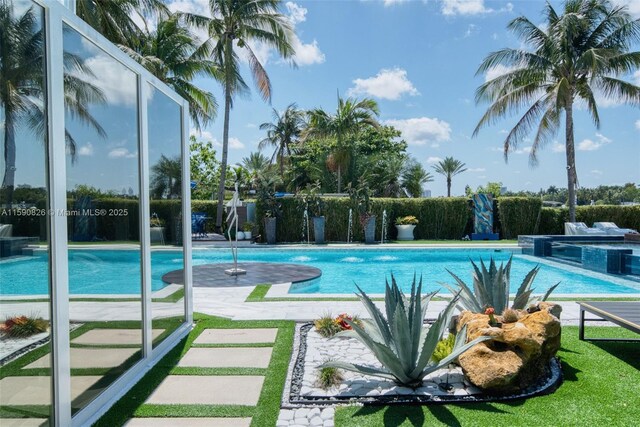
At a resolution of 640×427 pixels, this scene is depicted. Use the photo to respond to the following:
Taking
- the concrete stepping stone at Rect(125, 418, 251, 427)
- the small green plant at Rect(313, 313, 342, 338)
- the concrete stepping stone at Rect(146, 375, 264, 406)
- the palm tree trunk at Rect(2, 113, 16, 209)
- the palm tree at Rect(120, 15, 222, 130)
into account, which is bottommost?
the concrete stepping stone at Rect(125, 418, 251, 427)

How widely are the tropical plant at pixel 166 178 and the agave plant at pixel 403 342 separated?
247 cm

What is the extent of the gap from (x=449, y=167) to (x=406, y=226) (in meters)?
31.1

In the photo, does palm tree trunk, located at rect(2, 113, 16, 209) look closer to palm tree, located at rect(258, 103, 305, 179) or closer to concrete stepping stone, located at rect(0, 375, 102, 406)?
concrete stepping stone, located at rect(0, 375, 102, 406)

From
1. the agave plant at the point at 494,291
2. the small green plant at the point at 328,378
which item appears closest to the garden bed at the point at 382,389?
the small green plant at the point at 328,378

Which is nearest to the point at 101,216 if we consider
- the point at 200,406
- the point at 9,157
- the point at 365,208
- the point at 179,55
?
the point at 9,157

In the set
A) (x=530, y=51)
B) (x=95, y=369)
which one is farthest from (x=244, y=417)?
(x=530, y=51)

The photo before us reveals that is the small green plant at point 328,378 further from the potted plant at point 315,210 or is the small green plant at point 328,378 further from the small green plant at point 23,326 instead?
the potted plant at point 315,210

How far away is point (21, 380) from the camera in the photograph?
2486 millimetres

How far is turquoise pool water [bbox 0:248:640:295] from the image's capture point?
8.80 ft

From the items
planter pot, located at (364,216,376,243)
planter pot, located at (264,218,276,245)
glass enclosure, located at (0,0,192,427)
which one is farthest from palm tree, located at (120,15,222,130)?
glass enclosure, located at (0,0,192,427)

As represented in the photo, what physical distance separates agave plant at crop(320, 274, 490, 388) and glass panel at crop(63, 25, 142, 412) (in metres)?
1.80

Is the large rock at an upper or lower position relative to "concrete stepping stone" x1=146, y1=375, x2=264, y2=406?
upper

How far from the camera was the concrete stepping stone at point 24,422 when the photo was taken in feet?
7.78

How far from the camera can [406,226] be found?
757 inches
